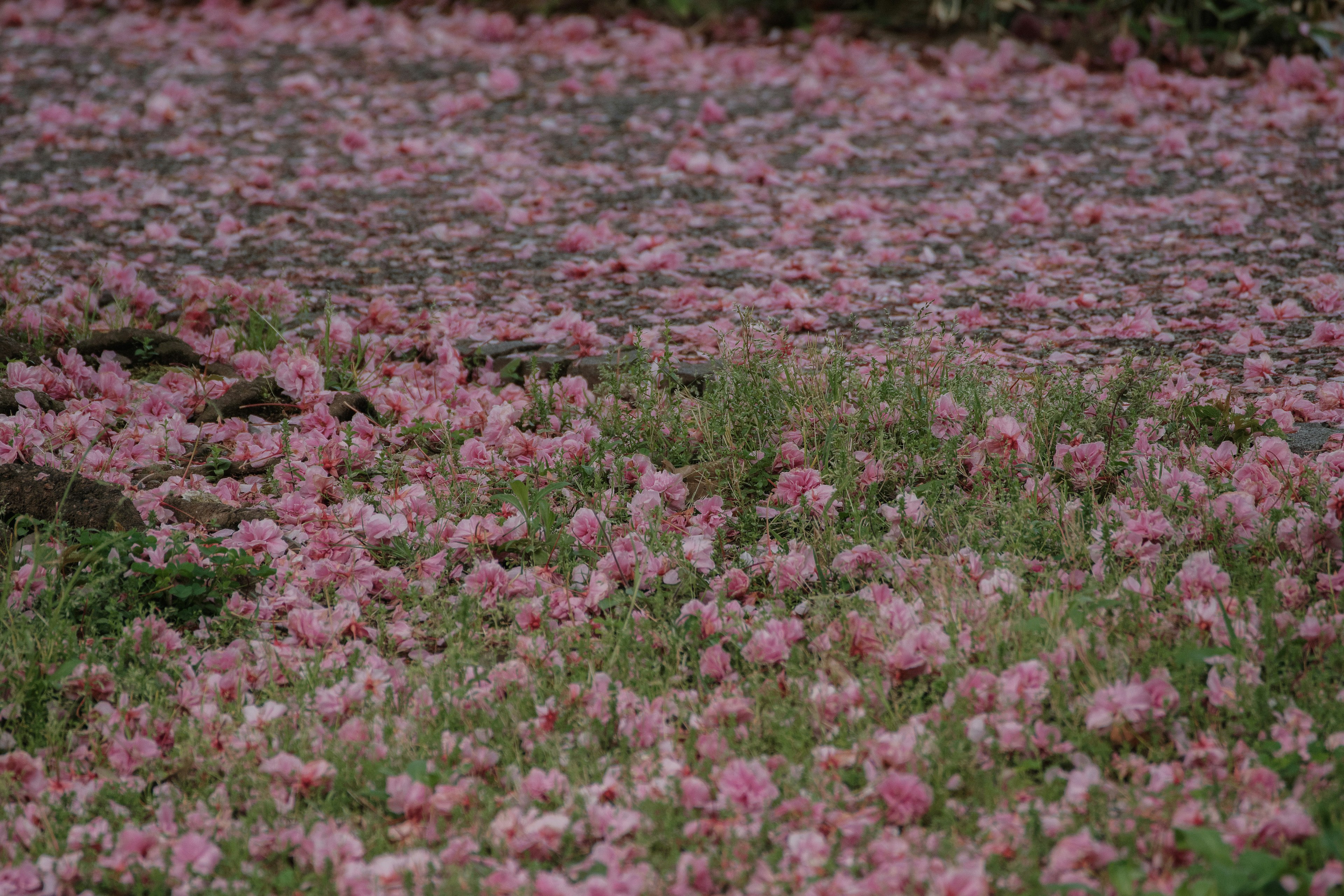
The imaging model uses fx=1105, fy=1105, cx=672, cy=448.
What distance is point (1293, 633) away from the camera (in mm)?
2559

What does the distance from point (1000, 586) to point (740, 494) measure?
2.93 feet

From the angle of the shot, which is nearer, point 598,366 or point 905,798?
point 905,798

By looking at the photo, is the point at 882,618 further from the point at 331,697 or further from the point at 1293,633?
the point at 331,697

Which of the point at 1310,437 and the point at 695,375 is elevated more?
the point at 1310,437

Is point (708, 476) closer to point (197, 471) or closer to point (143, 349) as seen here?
point (197, 471)

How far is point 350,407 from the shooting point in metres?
3.97

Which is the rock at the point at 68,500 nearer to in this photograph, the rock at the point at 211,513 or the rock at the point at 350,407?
the rock at the point at 211,513

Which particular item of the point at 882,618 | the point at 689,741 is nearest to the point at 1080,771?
the point at 882,618

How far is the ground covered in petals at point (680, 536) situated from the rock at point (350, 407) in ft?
0.36

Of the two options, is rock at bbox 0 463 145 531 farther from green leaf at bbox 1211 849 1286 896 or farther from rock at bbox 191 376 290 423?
green leaf at bbox 1211 849 1286 896

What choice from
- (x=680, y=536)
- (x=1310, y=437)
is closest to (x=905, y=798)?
(x=680, y=536)

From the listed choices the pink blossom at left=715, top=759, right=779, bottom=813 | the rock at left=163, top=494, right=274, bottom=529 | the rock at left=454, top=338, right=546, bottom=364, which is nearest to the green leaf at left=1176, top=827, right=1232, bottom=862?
the pink blossom at left=715, top=759, right=779, bottom=813

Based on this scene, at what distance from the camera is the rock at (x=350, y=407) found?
13.0 ft

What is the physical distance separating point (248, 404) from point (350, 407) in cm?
40
